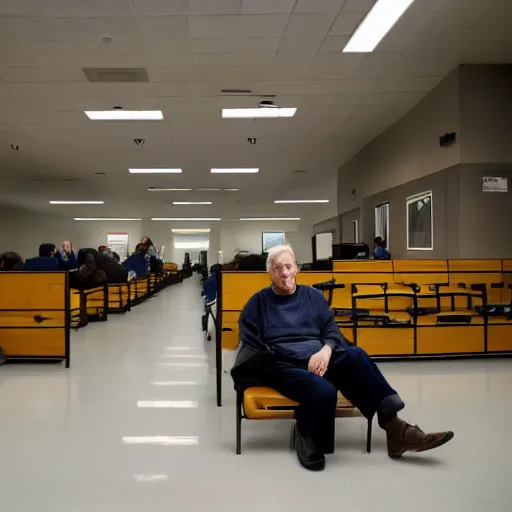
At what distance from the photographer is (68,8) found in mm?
4852

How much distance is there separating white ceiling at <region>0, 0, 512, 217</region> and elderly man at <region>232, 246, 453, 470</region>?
3135mm

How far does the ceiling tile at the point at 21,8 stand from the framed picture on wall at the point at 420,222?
5.42 m

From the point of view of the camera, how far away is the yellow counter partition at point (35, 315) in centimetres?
535

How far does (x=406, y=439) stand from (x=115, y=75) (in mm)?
5702

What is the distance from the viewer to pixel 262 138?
33.4ft

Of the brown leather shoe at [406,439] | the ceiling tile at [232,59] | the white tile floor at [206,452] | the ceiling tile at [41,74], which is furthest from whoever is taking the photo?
the ceiling tile at [41,74]

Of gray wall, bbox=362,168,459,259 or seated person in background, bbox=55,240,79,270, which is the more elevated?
gray wall, bbox=362,168,459,259

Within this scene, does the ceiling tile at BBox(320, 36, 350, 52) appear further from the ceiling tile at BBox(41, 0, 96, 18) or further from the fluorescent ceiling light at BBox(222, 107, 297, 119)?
the ceiling tile at BBox(41, 0, 96, 18)

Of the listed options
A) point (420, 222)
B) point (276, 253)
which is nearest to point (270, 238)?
point (420, 222)

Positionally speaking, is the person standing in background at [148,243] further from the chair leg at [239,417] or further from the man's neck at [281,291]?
the chair leg at [239,417]

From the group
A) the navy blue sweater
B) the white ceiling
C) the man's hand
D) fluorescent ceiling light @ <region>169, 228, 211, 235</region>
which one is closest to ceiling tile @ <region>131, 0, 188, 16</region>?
the white ceiling

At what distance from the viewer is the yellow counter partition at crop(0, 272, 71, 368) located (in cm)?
535

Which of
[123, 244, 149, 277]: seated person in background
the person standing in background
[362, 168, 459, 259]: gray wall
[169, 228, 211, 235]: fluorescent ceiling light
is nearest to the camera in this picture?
[362, 168, 459, 259]: gray wall

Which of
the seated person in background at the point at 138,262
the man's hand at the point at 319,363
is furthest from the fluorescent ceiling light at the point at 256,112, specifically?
the man's hand at the point at 319,363
